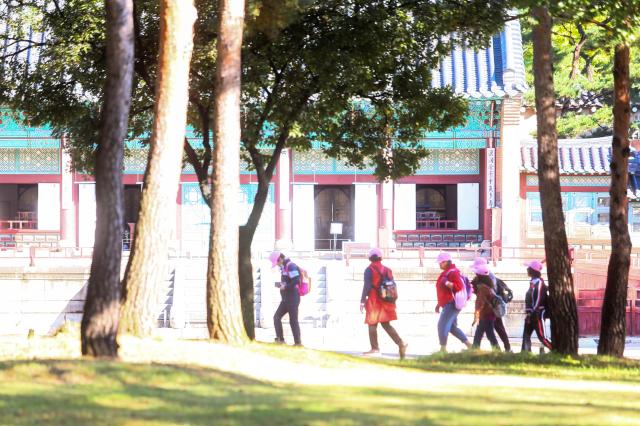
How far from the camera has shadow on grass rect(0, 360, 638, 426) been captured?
25.5 ft

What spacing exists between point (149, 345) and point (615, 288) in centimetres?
707

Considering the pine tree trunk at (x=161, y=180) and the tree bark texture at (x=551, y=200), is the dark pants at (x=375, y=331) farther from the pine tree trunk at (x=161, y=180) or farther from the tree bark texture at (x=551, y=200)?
the pine tree trunk at (x=161, y=180)

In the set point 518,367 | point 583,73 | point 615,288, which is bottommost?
point 518,367

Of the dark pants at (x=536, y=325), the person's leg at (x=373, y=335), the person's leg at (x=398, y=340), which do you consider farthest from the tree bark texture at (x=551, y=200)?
the person's leg at (x=373, y=335)

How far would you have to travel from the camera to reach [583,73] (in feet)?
140

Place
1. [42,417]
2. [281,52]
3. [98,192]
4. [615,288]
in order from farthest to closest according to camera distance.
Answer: [281,52] < [615,288] < [98,192] < [42,417]

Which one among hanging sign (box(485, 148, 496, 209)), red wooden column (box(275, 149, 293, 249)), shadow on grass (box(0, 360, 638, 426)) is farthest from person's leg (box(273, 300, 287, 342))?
hanging sign (box(485, 148, 496, 209))

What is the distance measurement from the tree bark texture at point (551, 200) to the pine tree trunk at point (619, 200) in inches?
30.2

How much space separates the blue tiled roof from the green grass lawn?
20.2 m

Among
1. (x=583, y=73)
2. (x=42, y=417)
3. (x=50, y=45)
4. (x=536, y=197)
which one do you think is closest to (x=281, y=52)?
(x=50, y=45)

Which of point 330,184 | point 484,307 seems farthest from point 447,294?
point 330,184

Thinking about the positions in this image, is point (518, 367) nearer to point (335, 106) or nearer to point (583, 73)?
point (335, 106)

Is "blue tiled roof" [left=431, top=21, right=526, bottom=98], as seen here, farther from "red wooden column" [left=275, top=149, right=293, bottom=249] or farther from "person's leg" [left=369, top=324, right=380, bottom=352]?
"person's leg" [left=369, top=324, right=380, bottom=352]

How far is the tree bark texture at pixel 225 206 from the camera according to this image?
13.5 meters
